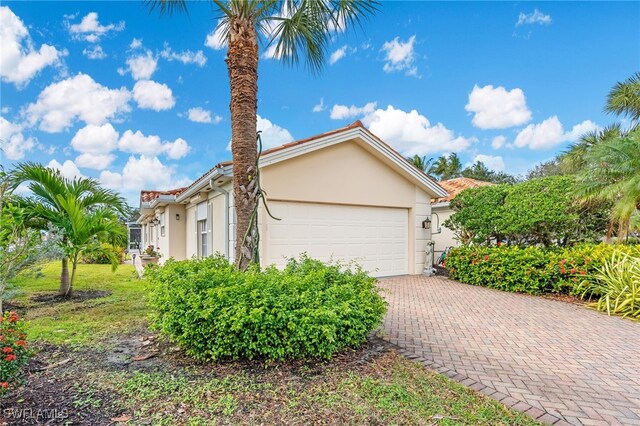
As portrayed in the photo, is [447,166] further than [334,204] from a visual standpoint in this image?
Yes

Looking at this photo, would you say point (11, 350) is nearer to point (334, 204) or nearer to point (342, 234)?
point (334, 204)

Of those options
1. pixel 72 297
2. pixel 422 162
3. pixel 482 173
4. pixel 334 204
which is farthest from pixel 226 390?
pixel 482 173

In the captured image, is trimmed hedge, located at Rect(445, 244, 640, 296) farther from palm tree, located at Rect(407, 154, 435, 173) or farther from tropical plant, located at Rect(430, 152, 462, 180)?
tropical plant, located at Rect(430, 152, 462, 180)

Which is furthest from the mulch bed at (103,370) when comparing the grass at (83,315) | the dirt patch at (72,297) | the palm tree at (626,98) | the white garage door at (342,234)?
the palm tree at (626,98)

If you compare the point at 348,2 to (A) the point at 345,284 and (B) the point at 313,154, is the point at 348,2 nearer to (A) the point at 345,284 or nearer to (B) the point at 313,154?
(B) the point at 313,154

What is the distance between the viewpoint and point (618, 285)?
7.32 meters

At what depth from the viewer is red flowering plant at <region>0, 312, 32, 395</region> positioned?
9.80 ft

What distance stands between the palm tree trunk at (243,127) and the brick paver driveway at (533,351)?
2685 millimetres

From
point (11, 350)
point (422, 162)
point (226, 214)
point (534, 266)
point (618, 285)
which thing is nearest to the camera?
point (11, 350)

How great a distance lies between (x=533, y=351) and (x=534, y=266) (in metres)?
Result: 5.21

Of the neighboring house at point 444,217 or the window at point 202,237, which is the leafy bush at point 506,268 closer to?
the neighboring house at point 444,217

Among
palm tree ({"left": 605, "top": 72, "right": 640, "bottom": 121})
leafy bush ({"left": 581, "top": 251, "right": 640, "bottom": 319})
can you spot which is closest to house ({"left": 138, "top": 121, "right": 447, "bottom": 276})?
leafy bush ({"left": 581, "top": 251, "right": 640, "bottom": 319})

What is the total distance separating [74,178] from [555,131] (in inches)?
1201

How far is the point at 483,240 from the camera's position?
11859 millimetres
